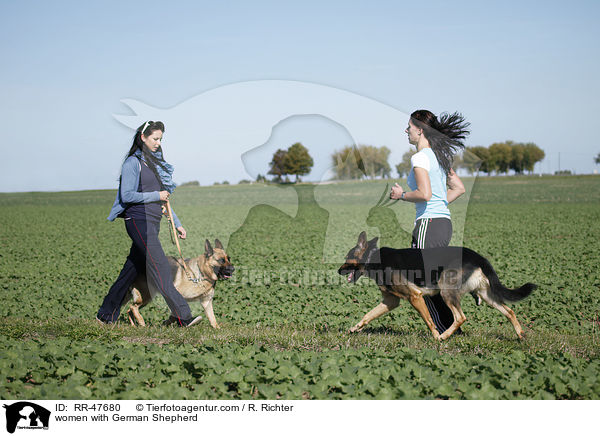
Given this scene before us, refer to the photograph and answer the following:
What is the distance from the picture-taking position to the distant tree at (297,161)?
6718 millimetres

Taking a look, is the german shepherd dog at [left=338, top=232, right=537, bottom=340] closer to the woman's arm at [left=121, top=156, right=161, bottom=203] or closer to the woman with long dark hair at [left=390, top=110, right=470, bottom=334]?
the woman with long dark hair at [left=390, top=110, right=470, bottom=334]

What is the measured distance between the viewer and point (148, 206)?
22.4 feet

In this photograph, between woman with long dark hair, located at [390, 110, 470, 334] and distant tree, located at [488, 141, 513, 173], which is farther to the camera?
distant tree, located at [488, 141, 513, 173]

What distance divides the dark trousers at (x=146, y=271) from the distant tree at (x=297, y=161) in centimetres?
190

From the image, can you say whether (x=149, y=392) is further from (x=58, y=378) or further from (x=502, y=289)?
(x=502, y=289)

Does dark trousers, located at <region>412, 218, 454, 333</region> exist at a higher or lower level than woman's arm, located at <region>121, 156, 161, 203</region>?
lower

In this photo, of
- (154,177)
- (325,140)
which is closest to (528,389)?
(325,140)

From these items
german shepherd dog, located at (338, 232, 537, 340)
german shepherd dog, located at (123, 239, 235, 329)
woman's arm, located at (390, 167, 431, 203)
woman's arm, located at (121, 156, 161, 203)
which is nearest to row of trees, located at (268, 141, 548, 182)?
woman's arm, located at (390, 167, 431, 203)

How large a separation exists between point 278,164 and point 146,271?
2.44 meters

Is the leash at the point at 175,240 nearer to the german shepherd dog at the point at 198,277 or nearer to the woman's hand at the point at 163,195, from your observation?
the german shepherd dog at the point at 198,277

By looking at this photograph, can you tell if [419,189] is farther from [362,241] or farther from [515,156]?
[515,156]

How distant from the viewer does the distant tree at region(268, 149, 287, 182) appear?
21.7 ft
